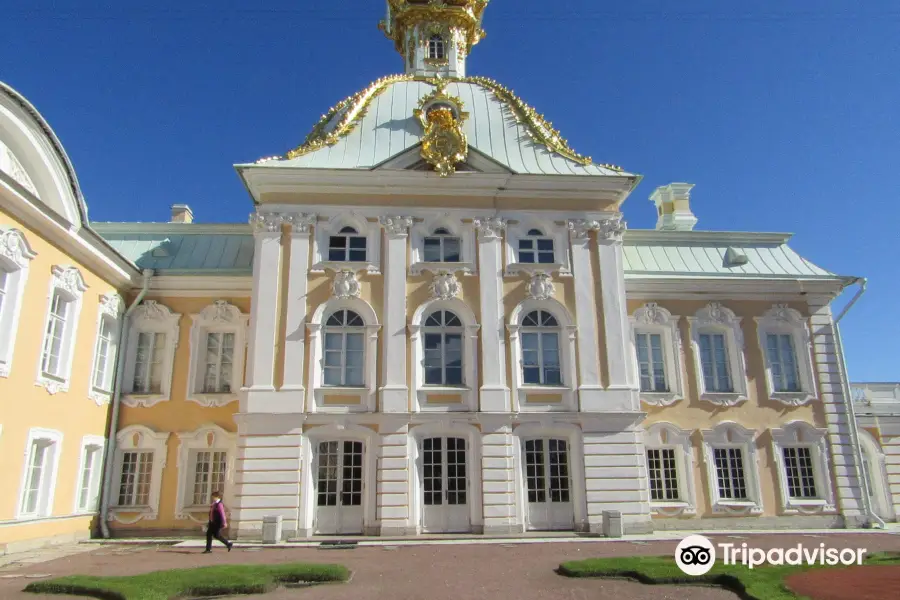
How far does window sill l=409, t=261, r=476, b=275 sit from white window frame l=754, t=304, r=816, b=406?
29.8 feet

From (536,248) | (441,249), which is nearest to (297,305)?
(441,249)

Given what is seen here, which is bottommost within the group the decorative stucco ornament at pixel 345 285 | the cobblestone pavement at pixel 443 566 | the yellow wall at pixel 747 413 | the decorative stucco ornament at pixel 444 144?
the cobblestone pavement at pixel 443 566

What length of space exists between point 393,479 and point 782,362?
12224 mm

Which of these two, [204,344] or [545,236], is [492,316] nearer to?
[545,236]

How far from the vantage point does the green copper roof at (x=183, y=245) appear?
21297mm

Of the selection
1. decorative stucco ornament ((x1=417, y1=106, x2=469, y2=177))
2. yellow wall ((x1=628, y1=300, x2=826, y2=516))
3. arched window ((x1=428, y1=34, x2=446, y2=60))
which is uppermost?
arched window ((x1=428, y1=34, x2=446, y2=60))

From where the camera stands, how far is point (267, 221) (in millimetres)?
18922

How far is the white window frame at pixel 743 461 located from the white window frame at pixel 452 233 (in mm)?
8287

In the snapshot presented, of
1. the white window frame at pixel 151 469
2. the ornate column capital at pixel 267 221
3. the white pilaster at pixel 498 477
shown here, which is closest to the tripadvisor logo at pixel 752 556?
the white pilaster at pixel 498 477

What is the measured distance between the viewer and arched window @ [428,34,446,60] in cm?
2645

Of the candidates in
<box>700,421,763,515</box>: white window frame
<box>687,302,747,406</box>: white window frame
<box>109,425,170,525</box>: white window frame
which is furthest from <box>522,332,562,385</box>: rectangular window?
<box>109,425,170,525</box>: white window frame

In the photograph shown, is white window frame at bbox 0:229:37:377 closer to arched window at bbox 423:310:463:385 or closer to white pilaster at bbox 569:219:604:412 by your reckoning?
Result: arched window at bbox 423:310:463:385

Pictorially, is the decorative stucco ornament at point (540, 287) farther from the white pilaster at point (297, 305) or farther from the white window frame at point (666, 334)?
the white pilaster at point (297, 305)

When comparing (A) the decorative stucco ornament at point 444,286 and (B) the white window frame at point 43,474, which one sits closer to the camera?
(B) the white window frame at point 43,474
